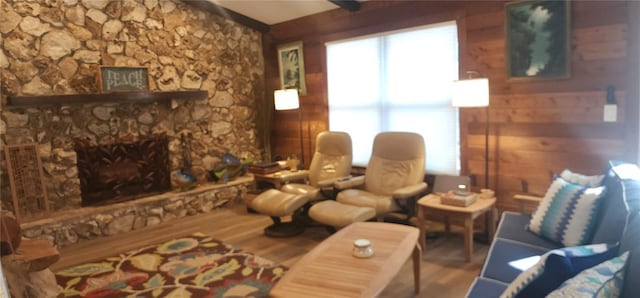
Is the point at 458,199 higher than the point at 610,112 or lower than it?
lower

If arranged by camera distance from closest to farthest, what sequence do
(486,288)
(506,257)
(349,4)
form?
(486,288), (506,257), (349,4)

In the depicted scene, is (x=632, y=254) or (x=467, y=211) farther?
(x=467, y=211)

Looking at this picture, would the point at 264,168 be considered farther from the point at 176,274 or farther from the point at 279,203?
the point at 176,274

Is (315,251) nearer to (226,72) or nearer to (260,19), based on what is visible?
(226,72)

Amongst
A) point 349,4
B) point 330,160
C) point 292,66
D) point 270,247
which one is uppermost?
point 349,4

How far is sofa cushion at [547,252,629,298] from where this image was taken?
3.70ft

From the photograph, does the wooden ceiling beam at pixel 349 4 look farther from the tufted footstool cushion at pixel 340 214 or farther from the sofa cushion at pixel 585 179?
the sofa cushion at pixel 585 179

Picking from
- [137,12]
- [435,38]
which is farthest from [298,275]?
[137,12]

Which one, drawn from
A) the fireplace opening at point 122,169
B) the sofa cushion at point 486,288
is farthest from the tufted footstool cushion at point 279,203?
the sofa cushion at point 486,288

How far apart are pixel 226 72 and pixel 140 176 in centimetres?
172

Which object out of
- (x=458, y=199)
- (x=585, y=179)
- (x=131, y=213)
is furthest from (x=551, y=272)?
(x=131, y=213)

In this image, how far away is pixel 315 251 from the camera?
243cm

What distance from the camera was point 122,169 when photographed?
4.62 meters

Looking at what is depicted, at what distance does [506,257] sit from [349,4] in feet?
10.6
